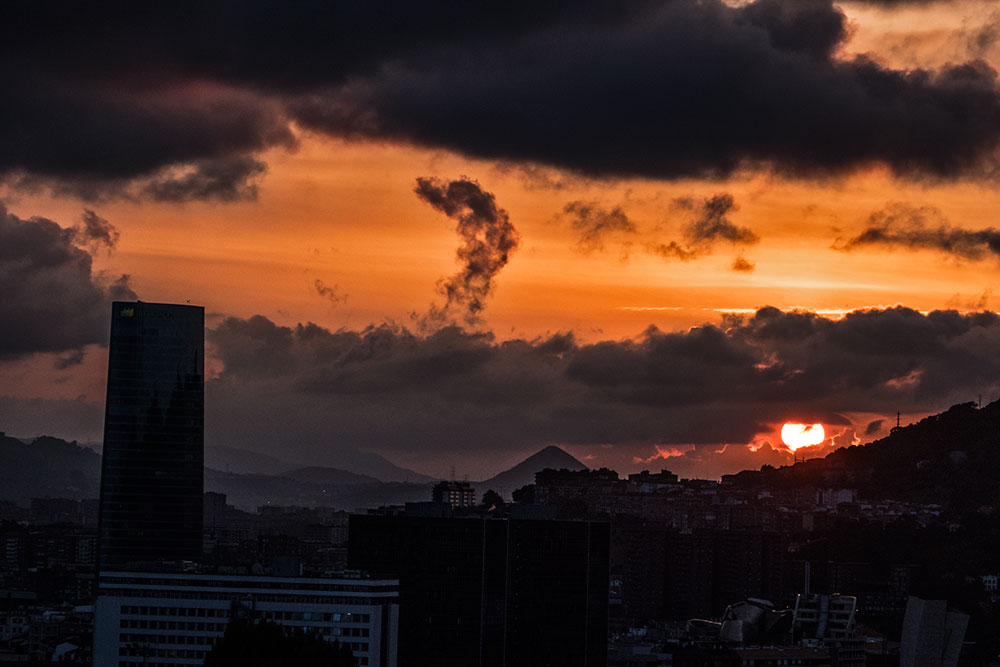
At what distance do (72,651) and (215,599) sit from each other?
180ft

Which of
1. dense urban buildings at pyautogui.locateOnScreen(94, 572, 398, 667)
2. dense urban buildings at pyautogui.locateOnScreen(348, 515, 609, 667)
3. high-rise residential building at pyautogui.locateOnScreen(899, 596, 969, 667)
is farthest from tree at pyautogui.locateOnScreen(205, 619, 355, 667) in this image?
high-rise residential building at pyautogui.locateOnScreen(899, 596, 969, 667)

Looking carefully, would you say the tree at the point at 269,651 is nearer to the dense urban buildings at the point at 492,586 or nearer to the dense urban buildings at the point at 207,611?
the dense urban buildings at the point at 207,611

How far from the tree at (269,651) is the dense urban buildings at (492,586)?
53.3m

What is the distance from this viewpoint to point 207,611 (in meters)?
137

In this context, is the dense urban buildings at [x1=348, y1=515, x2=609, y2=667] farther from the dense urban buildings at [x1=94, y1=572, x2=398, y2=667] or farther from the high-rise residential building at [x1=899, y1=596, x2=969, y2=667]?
the high-rise residential building at [x1=899, y1=596, x2=969, y2=667]

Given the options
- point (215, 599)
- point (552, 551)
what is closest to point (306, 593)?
point (215, 599)

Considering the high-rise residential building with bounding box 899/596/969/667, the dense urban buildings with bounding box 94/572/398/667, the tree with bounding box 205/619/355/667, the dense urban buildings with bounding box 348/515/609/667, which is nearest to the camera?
the tree with bounding box 205/619/355/667

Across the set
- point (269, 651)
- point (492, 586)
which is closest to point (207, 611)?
point (492, 586)

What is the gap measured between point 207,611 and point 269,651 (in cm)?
4009

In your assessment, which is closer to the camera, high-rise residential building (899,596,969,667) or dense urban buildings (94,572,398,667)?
dense urban buildings (94,572,398,667)

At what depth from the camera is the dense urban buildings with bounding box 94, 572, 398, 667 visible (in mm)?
136000

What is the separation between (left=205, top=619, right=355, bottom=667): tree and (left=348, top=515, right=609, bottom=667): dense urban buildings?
53.3 metres

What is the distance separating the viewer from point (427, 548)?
516ft

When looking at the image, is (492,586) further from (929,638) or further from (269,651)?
(269,651)
